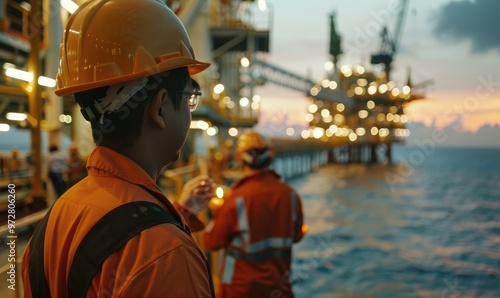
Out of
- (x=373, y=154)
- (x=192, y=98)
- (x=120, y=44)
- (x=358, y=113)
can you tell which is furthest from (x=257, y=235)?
(x=373, y=154)

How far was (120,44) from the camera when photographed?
4.72ft

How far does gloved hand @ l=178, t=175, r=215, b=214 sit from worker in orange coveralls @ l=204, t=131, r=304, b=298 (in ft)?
5.76

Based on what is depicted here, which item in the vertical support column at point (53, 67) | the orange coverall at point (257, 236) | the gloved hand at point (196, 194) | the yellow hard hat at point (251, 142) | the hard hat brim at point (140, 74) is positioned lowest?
the orange coverall at point (257, 236)

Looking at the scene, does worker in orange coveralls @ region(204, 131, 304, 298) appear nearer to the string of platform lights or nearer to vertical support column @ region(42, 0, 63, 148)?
vertical support column @ region(42, 0, 63, 148)

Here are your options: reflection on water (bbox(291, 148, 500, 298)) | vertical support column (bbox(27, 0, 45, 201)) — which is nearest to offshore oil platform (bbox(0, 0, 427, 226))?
vertical support column (bbox(27, 0, 45, 201))

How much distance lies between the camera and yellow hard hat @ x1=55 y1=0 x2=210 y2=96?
143 centimetres

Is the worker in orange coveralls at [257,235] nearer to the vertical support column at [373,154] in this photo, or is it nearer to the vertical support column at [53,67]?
the vertical support column at [53,67]

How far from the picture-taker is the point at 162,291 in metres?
1.14

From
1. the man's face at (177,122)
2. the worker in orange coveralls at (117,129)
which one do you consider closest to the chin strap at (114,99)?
the worker in orange coveralls at (117,129)

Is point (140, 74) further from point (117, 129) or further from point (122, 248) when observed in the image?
point (122, 248)

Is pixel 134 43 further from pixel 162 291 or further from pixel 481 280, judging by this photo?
pixel 481 280

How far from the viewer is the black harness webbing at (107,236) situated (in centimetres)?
120

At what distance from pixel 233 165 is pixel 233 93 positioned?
12.3m

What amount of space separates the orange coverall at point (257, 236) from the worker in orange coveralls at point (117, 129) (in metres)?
2.54
